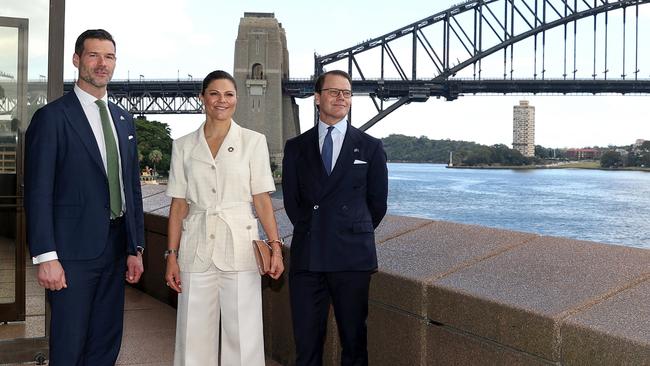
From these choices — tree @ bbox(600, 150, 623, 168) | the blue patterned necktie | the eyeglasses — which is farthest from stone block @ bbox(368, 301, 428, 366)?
tree @ bbox(600, 150, 623, 168)

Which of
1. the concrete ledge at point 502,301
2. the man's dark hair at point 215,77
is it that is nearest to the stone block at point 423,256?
the concrete ledge at point 502,301

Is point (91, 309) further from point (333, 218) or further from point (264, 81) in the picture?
→ point (264, 81)

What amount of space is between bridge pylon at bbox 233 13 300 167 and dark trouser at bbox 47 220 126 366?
5088cm

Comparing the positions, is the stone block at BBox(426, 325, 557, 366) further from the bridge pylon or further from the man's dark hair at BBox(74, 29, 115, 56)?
the bridge pylon

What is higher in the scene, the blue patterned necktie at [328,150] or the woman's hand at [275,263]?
the blue patterned necktie at [328,150]

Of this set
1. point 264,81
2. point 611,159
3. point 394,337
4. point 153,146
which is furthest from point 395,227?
point 611,159

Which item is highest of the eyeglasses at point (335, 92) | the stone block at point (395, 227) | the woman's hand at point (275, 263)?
the eyeglasses at point (335, 92)

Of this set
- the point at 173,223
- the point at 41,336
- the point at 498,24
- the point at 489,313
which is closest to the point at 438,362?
the point at 489,313

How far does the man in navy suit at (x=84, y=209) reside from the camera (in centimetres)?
205

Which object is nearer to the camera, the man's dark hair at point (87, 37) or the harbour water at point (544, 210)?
the man's dark hair at point (87, 37)

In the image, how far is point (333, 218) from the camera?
2178 millimetres

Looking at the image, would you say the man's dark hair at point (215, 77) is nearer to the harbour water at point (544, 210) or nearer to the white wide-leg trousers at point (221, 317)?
the white wide-leg trousers at point (221, 317)

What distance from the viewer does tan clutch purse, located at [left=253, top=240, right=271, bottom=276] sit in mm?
2129

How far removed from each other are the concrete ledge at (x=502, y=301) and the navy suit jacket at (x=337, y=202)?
A: 0.71 feet
